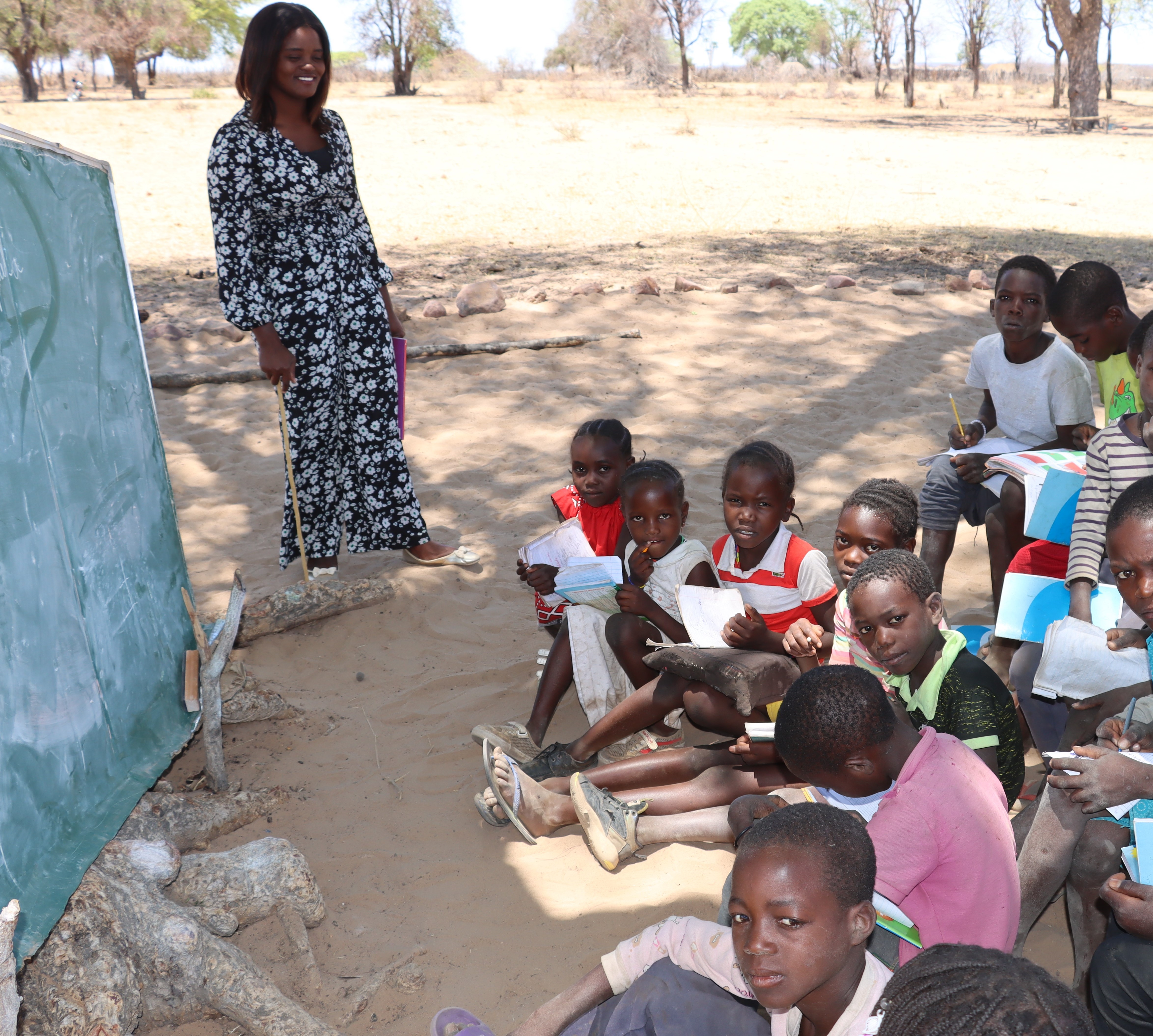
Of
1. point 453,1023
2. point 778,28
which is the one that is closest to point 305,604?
point 453,1023

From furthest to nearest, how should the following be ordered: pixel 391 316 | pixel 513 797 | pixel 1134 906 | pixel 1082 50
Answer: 1. pixel 1082 50
2. pixel 391 316
3. pixel 513 797
4. pixel 1134 906

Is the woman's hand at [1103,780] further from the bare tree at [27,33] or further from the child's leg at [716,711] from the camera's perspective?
the bare tree at [27,33]

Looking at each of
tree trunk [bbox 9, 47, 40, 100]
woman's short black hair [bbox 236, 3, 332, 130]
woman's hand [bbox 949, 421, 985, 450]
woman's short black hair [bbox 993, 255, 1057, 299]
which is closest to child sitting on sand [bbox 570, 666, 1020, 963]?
woman's hand [bbox 949, 421, 985, 450]

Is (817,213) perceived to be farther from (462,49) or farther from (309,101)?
(462,49)

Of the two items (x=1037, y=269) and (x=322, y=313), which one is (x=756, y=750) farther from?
(x=322, y=313)

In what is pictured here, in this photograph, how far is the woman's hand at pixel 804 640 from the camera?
2.92 meters

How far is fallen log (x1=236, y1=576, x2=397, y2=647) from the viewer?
394 cm

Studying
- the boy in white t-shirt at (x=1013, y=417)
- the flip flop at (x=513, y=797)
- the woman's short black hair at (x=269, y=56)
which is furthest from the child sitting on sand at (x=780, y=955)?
the woman's short black hair at (x=269, y=56)

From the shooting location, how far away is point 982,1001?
4.22 feet

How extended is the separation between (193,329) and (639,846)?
19.4 feet

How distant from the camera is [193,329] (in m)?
7.43

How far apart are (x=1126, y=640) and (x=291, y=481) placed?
3032mm

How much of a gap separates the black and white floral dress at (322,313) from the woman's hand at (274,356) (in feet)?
0.14

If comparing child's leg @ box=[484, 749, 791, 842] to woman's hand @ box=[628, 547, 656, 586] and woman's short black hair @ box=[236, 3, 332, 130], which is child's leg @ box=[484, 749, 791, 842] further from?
woman's short black hair @ box=[236, 3, 332, 130]
